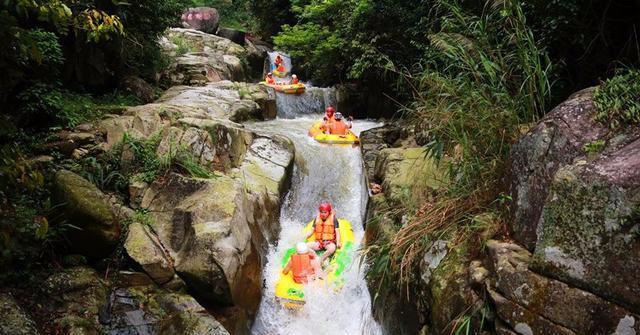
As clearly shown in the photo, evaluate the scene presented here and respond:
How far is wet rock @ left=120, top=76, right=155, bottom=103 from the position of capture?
28.9 ft

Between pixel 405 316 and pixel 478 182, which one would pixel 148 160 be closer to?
pixel 405 316

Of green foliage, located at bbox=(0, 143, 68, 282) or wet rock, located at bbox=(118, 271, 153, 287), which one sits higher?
green foliage, located at bbox=(0, 143, 68, 282)

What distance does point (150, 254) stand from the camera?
200 inches

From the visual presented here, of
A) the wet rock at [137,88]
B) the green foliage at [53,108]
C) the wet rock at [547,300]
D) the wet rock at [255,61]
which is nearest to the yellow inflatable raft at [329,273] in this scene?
the wet rock at [547,300]

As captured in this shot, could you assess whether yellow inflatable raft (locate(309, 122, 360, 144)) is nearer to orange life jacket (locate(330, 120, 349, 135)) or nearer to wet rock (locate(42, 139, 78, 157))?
orange life jacket (locate(330, 120, 349, 135))

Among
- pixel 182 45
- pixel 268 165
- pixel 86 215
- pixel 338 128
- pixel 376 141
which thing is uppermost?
pixel 182 45

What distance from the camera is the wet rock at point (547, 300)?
2.83 meters

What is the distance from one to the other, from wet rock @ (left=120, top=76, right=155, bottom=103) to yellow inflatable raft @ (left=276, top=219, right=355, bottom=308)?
466 centimetres

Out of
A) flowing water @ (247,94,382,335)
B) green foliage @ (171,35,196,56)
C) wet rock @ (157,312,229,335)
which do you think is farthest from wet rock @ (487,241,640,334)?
green foliage @ (171,35,196,56)

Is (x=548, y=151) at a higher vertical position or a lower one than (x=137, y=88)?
higher

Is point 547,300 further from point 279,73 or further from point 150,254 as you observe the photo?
point 279,73

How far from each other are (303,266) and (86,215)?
2.93m

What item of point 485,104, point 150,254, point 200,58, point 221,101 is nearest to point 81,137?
point 150,254

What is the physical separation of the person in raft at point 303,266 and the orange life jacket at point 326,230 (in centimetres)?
60
